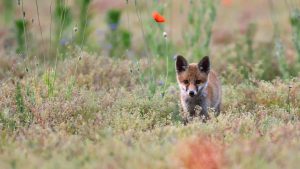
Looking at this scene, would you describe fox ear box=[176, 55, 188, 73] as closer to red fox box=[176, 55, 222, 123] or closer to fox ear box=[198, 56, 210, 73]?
red fox box=[176, 55, 222, 123]

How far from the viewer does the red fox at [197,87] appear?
304 inches

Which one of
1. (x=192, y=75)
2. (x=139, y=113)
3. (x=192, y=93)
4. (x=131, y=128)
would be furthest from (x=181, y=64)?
(x=131, y=128)

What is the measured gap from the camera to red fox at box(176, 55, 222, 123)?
25.3ft

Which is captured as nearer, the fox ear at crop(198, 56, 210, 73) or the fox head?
the fox head

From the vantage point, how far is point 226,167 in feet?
16.6

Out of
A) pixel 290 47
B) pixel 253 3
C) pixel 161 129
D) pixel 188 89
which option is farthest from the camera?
pixel 253 3

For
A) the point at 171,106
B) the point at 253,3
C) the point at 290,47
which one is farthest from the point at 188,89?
the point at 253,3

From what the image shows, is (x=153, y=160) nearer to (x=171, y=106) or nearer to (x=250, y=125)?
(x=250, y=125)

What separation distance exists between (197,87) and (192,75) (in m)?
0.17

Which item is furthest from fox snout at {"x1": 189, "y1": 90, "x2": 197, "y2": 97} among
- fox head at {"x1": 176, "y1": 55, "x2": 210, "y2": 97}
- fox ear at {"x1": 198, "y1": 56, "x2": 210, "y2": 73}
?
fox ear at {"x1": 198, "y1": 56, "x2": 210, "y2": 73}

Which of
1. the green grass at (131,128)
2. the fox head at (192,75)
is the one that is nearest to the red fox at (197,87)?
the fox head at (192,75)

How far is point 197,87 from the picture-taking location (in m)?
7.67

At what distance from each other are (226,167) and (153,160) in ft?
1.84

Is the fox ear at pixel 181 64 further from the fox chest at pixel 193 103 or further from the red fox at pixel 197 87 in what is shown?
the fox chest at pixel 193 103
